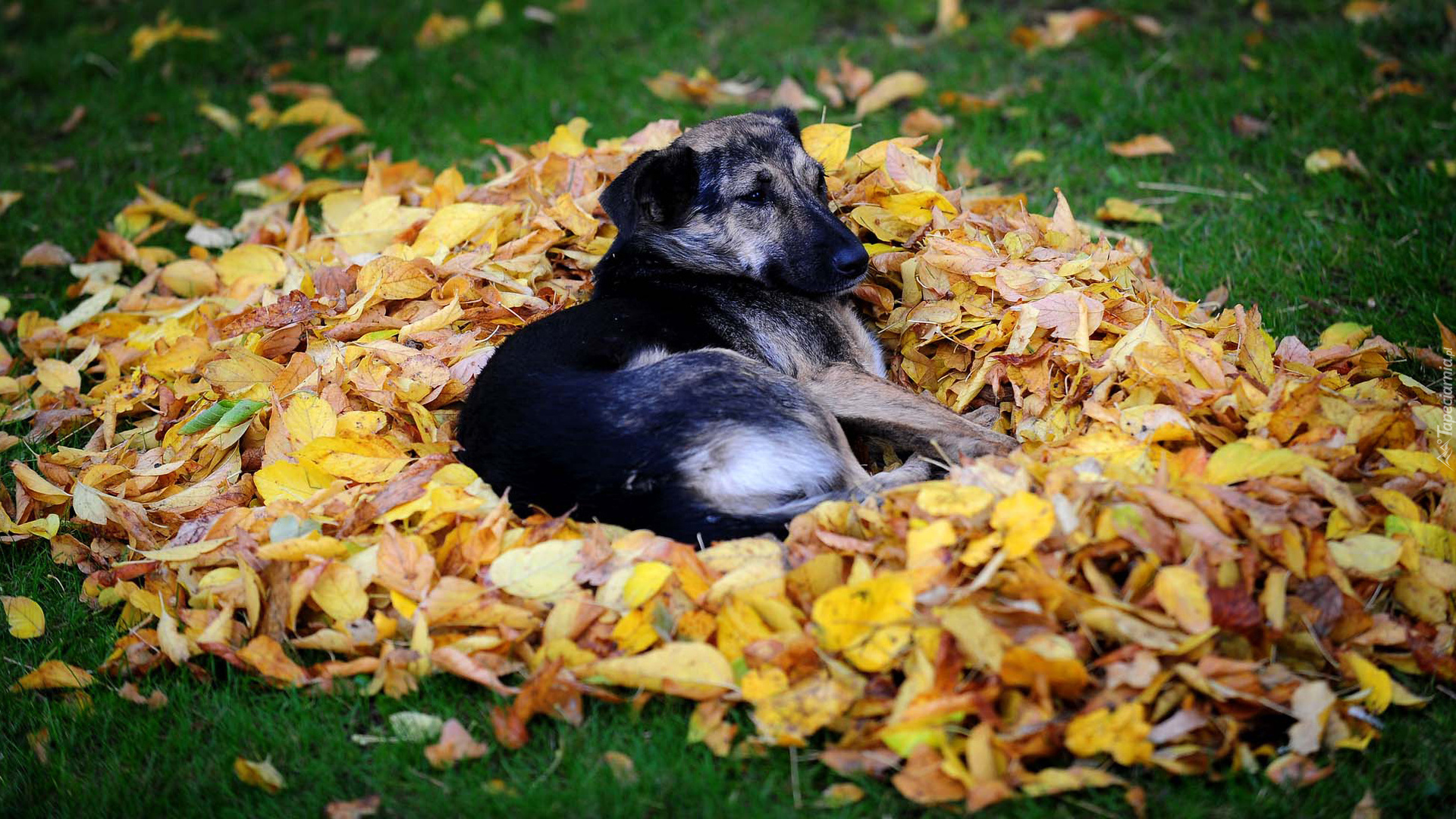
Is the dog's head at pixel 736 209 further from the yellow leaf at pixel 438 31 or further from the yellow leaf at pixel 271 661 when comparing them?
the yellow leaf at pixel 438 31

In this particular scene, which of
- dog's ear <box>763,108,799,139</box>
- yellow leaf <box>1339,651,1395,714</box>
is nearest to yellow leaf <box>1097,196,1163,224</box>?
dog's ear <box>763,108,799,139</box>

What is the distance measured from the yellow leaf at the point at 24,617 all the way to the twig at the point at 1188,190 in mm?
5519

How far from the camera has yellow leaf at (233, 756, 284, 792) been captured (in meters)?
3.11

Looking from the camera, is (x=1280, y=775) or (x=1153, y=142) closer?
(x=1280, y=775)

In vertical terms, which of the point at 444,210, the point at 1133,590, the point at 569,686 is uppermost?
the point at 444,210

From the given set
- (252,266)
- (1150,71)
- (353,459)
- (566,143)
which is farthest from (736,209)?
(1150,71)

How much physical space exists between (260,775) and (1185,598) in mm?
2591

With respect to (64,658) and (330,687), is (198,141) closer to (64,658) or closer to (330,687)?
(64,658)

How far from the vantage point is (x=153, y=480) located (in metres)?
4.27

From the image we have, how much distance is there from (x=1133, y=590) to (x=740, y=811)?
124 centimetres

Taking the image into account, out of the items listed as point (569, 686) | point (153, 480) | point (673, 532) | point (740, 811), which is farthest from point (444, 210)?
point (740, 811)

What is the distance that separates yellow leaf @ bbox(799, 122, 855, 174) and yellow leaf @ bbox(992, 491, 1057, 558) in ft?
8.69

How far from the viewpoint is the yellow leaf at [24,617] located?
12.5 feet

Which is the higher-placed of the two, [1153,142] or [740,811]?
[1153,142]
